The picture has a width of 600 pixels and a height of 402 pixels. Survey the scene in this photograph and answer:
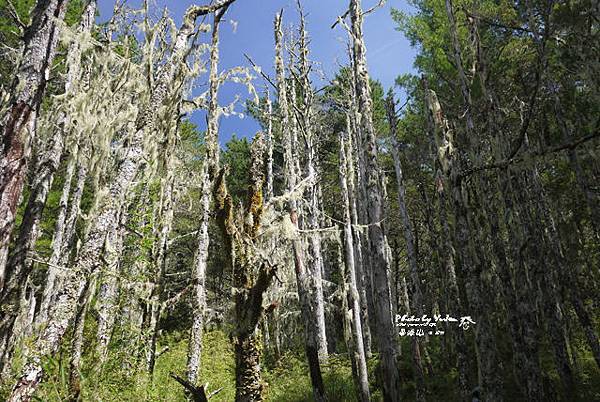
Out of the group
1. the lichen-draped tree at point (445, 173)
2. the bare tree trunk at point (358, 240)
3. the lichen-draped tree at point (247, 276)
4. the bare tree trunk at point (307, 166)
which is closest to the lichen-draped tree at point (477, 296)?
the lichen-draped tree at point (445, 173)

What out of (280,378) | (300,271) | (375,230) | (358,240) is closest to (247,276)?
(375,230)

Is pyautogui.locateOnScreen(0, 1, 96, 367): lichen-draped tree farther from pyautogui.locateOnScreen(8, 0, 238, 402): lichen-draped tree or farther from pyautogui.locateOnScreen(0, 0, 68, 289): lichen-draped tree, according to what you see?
pyautogui.locateOnScreen(0, 0, 68, 289): lichen-draped tree

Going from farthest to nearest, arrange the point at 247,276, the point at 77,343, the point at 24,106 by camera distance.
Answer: the point at 77,343 → the point at 247,276 → the point at 24,106

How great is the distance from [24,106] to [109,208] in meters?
1.77

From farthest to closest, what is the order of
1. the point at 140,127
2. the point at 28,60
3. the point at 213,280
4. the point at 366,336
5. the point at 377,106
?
the point at 213,280 → the point at 377,106 → the point at 366,336 → the point at 140,127 → the point at 28,60

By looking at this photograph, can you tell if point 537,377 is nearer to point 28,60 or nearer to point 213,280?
point 28,60

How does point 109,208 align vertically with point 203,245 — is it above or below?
below

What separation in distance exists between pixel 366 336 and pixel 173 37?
468 inches

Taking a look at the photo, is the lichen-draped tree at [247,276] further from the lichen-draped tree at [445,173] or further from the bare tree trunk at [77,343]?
the lichen-draped tree at [445,173]

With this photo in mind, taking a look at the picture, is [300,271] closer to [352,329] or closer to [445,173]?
[352,329]

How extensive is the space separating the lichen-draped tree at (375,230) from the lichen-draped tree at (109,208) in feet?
8.27

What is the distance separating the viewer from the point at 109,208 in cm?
463

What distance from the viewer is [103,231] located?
4520 millimetres

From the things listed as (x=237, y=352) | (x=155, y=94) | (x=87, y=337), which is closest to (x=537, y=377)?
(x=237, y=352)
